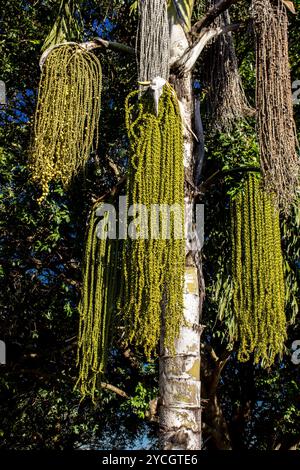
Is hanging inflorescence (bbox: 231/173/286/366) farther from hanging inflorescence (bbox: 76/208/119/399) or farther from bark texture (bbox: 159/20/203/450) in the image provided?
hanging inflorescence (bbox: 76/208/119/399)

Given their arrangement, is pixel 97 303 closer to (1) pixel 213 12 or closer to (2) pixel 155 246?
(2) pixel 155 246

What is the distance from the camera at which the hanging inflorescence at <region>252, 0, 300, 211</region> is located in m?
2.88

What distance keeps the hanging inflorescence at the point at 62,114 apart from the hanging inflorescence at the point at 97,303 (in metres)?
0.41

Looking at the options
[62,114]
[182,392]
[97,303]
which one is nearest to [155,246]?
[97,303]

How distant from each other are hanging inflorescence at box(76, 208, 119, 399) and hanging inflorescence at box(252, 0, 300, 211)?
87 centimetres

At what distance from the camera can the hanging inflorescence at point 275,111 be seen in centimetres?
288

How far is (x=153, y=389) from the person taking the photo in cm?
583

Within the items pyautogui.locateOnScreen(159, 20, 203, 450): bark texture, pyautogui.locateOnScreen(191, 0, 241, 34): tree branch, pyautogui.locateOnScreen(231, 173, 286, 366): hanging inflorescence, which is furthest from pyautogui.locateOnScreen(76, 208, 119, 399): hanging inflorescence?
pyautogui.locateOnScreen(191, 0, 241, 34): tree branch

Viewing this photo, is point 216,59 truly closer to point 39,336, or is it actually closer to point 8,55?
point 8,55

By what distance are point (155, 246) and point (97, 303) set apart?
1.91 ft

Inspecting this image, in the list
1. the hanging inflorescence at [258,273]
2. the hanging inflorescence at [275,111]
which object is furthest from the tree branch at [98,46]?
the hanging inflorescence at [258,273]

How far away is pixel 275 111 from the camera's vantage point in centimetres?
289
